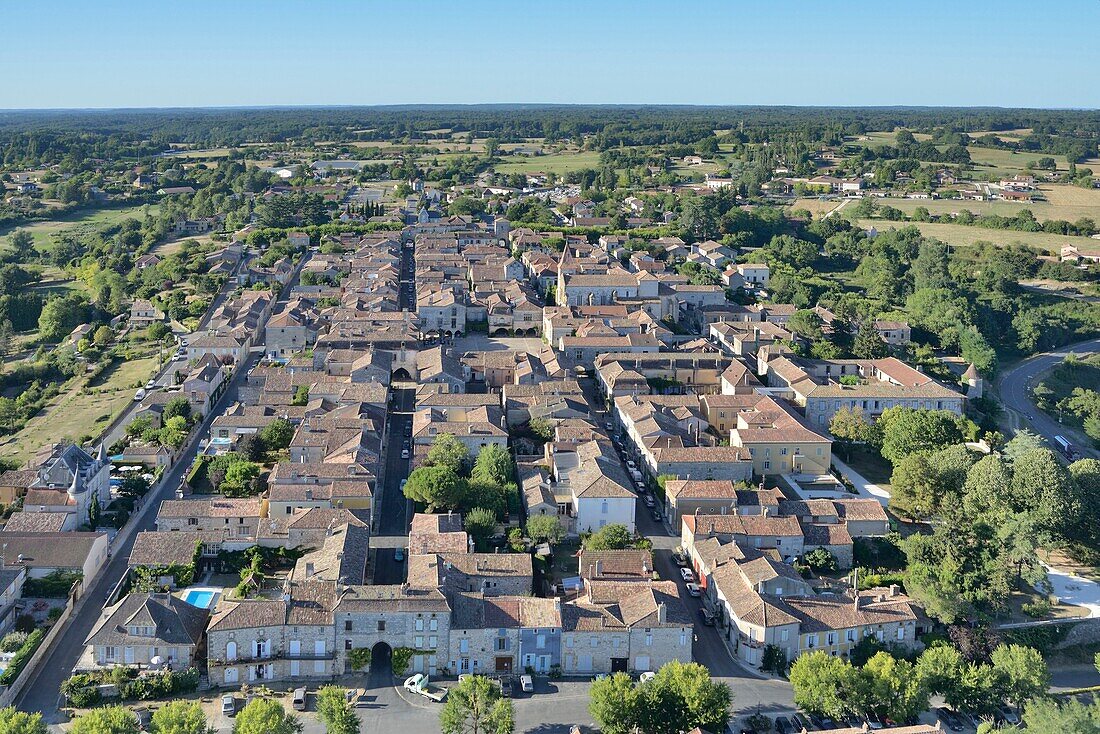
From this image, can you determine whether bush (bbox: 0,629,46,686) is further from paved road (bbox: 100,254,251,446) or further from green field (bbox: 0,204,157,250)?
green field (bbox: 0,204,157,250)

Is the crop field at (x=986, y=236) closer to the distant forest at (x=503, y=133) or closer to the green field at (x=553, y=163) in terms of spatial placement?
the green field at (x=553, y=163)

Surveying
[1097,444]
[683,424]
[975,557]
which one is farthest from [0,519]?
[1097,444]

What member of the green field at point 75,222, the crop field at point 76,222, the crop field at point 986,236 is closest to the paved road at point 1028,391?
the crop field at point 986,236

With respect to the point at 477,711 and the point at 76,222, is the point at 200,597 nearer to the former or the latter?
the point at 477,711

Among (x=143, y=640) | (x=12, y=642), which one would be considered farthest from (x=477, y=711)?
(x=12, y=642)

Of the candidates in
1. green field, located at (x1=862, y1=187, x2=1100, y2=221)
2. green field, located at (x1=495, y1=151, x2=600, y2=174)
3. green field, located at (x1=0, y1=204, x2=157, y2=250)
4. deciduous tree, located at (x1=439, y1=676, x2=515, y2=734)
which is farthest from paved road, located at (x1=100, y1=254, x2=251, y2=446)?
green field, located at (x1=495, y1=151, x2=600, y2=174)

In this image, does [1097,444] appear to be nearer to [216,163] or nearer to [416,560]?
[416,560]
